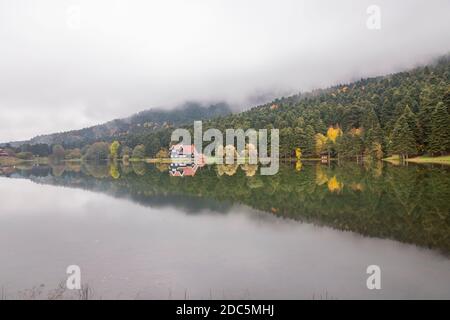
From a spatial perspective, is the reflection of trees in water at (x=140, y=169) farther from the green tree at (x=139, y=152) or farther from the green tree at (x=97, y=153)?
the green tree at (x=97, y=153)

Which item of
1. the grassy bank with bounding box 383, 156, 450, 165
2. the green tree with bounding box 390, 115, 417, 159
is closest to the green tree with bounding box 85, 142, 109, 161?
the grassy bank with bounding box 383, 156, 450, 165

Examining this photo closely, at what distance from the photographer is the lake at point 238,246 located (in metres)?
10.1

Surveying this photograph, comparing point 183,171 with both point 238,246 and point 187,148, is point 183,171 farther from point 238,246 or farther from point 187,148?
point 187,148

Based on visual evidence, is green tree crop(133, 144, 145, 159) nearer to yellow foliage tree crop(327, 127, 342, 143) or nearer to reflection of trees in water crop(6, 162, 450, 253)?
yellow foliage tree crop(327, 127, 342, 143)

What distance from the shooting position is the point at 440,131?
2463 inches

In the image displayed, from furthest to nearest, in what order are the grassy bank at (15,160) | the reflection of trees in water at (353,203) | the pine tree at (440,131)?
the grassy bank at (15,160) < the pine tree at (440,131) < the reflection of trees in water at (353,203)

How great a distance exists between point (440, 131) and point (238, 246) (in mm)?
60141

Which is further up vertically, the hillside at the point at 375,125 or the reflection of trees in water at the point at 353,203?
the hillside at the point at 375,125

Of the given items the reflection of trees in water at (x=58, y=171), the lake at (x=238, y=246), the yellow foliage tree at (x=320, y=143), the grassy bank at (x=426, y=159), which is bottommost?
the lake at (x=238, y=246)

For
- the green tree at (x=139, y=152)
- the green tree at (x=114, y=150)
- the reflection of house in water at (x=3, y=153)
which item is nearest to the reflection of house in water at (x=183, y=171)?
the green tree at (x=139, y=152)

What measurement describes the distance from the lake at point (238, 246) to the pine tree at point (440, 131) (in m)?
41.8
